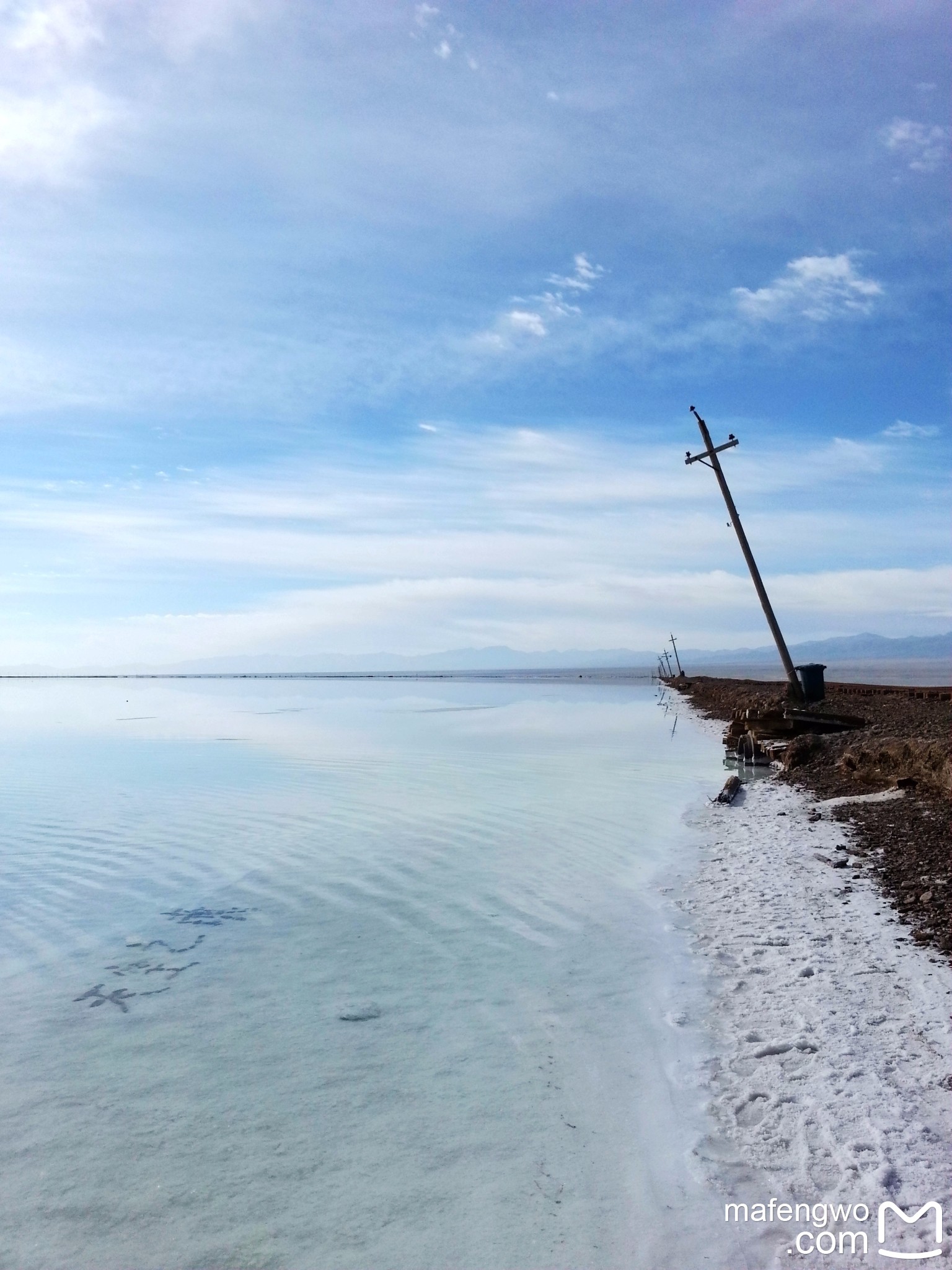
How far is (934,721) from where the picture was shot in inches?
784

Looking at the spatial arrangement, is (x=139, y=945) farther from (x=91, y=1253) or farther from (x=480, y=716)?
(x=480, y=716)

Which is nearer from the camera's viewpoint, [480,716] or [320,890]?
[320,890]

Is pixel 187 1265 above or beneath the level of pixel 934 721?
beneath

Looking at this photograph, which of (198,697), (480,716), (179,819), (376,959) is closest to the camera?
(376,959)

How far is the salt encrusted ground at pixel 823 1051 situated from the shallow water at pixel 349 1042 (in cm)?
29

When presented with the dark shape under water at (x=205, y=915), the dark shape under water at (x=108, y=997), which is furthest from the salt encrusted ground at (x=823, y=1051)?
the dark shape under water at (x=205, y=915)

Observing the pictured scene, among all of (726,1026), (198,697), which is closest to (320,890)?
(726,1026)

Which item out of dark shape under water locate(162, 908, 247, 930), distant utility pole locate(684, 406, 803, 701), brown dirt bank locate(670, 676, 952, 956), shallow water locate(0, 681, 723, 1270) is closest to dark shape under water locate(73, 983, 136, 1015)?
shallow water locate(0, 681, 723, 1270)

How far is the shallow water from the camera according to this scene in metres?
4.22

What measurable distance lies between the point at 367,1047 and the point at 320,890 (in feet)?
14.3

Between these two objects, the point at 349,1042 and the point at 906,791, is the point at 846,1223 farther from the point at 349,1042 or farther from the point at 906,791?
the point at 906,791

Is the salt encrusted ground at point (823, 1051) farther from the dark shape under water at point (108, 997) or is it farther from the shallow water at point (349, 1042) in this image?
the dark shape under water at point (108, 997)

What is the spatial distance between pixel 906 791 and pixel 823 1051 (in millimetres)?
8663

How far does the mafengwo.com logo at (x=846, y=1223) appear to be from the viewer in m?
3.82
